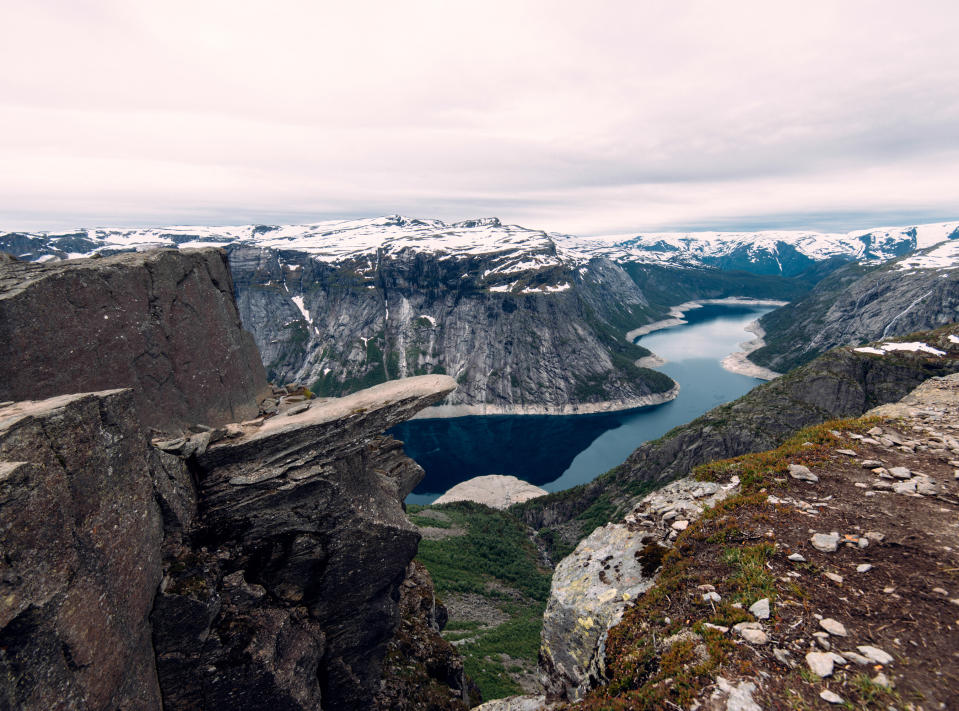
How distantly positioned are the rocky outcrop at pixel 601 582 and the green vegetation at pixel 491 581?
24834mm

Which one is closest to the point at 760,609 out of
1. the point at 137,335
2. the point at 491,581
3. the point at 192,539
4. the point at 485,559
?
the point at 192,539

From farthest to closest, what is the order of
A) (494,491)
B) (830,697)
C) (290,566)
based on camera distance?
(494,491) → (290,566) → (830,697)

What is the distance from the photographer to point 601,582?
1227 cm

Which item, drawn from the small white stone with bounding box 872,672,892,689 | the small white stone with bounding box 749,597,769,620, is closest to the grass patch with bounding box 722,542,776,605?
the small white stone with bounding box 749,597,769,620

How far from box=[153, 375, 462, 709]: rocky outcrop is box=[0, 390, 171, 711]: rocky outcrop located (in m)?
1.44

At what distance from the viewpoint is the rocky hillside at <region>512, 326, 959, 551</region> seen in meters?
76.2

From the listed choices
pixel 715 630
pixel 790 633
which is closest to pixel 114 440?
pixel 715 630

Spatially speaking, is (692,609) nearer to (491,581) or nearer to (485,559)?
(491,581)

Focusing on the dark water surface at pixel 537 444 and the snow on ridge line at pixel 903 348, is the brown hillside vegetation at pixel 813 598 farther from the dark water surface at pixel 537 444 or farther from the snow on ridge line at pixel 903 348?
the dark water surface at pixel 537 444

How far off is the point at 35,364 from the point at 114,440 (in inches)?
225

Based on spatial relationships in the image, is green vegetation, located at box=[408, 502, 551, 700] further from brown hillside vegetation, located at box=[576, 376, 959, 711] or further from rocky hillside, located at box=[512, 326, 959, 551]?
brown hillside vegetation, located at box=[576, 376, 959, 711]

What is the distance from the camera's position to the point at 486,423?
644 ft

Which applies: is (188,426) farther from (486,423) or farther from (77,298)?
(486,423)

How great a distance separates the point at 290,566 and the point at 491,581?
50.7 meters
